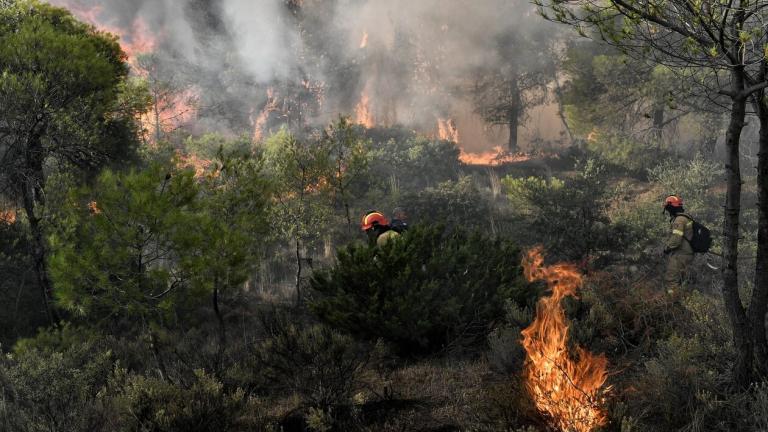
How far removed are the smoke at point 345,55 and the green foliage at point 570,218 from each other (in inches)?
700

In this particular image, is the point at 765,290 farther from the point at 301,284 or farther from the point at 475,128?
the point at 475,128

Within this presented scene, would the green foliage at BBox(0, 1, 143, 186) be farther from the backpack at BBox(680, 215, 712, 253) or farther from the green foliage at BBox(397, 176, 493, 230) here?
the backpack at BBox(680, 215, 712, 253)

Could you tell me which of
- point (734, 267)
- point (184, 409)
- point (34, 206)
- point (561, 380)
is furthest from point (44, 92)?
point (734, 267)

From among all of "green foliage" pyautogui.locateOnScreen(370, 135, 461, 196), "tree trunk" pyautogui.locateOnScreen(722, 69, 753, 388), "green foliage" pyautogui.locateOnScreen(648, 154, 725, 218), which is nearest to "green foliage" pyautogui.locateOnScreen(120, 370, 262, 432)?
"tree trunk" pyautogui.locateOnScreen(722, 69, 753, 388)

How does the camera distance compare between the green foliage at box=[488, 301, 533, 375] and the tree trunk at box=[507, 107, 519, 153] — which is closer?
the green foliage at box=[488, 301, 533, 375]

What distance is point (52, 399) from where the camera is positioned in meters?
5.05

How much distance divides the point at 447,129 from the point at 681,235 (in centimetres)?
2408

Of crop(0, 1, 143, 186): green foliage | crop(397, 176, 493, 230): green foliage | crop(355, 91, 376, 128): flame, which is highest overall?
crop(355, 91, 376, 128): flame

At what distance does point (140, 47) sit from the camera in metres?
38.8

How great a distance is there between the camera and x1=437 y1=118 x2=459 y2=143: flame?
31.2m

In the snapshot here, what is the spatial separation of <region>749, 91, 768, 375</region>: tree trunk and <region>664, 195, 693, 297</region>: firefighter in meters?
4.38

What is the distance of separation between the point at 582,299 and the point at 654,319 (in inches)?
35.5

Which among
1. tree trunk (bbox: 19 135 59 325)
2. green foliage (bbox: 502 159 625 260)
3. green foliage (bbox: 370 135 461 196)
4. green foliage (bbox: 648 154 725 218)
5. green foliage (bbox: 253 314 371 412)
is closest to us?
green foliage (bbox: 253 314 371 412)

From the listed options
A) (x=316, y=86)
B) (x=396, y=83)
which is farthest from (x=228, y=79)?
(x=396, y=83)
